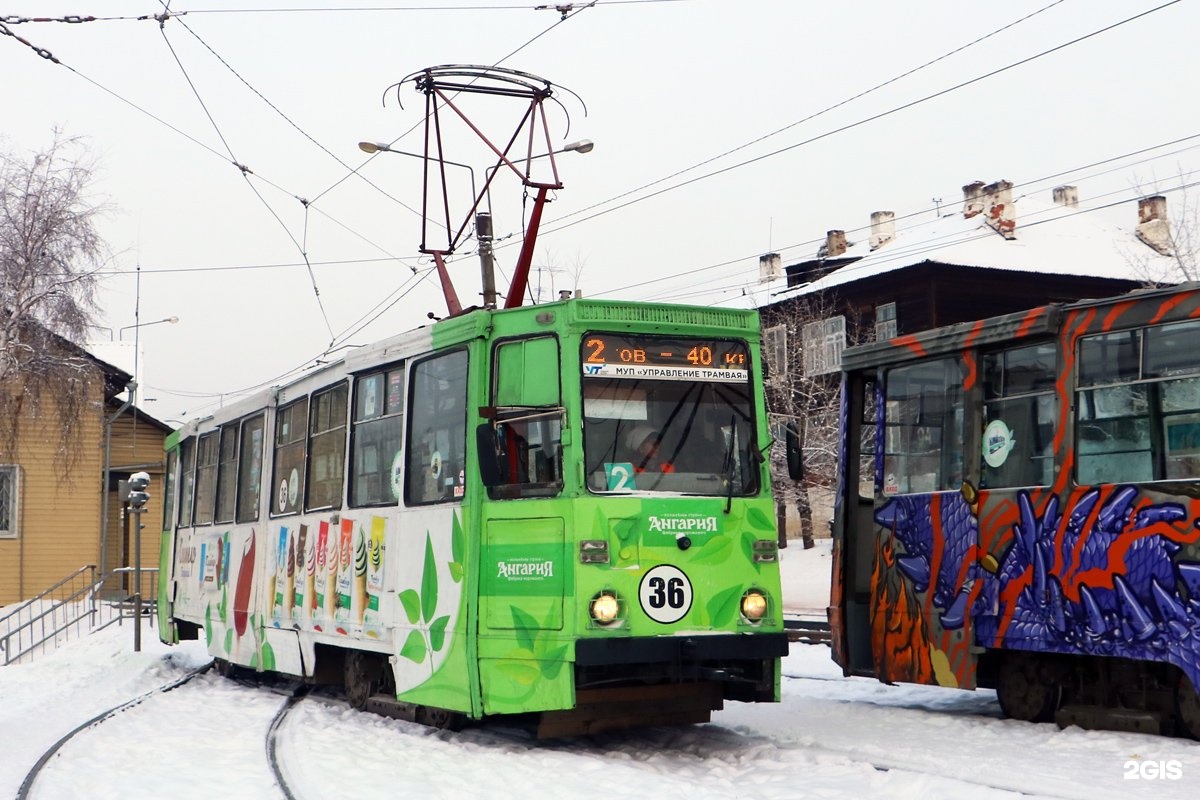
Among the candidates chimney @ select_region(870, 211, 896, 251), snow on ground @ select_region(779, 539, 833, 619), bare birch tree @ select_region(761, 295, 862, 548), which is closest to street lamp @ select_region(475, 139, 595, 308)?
snow on ground @ select_region(779, 539, 833, 619)

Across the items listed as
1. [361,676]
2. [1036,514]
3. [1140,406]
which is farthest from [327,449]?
[1140,406]

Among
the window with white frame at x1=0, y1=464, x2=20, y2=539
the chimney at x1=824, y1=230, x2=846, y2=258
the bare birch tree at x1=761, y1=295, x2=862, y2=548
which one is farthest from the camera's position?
the chimney at x1=824, y1=230, x2=846, y2=258

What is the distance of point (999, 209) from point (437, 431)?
3710 cm

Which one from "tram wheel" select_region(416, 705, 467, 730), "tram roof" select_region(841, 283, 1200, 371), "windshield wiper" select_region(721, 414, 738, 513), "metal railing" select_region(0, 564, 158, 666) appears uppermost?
"tram roof" select_region(841, 283, 1200, 371)

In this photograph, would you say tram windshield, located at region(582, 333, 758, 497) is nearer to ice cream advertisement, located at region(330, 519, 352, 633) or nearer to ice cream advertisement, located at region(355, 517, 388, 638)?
ice cream advertisement, located at region(355, 517, 388, 638)

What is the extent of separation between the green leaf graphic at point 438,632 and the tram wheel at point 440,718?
2.00 feet

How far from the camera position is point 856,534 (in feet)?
43.5

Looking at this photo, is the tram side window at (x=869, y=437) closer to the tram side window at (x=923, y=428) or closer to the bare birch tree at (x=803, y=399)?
the tram side window at (x=923, y=428)

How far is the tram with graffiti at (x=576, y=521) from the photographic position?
9562 mm

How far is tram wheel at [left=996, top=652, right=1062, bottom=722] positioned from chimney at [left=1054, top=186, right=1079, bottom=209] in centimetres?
4093

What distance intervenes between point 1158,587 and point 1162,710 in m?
0.93

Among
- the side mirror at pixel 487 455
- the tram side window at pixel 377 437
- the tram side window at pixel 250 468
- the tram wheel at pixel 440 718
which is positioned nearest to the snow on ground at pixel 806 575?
the tram side window at pixel 250 468

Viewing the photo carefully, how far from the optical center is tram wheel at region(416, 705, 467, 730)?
1084 cm

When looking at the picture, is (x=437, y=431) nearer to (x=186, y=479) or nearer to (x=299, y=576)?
(x=299, y=576)
